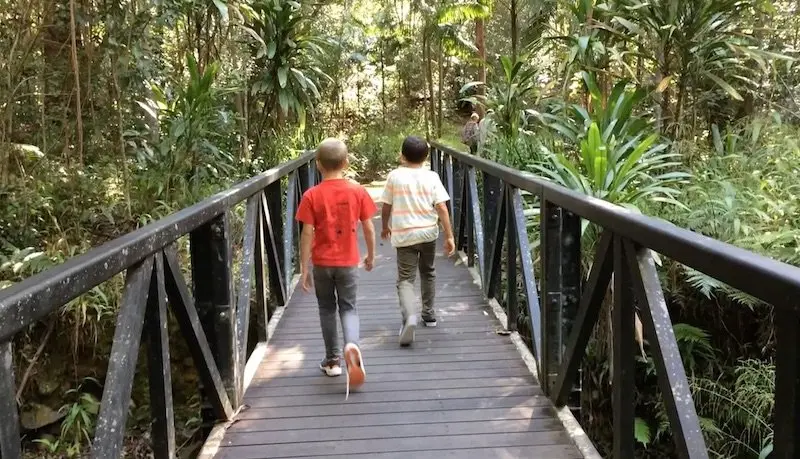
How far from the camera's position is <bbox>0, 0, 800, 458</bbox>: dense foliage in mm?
4684

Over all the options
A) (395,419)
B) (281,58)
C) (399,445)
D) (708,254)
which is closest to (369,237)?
(395,419)

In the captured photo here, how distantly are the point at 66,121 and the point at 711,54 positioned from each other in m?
6.11

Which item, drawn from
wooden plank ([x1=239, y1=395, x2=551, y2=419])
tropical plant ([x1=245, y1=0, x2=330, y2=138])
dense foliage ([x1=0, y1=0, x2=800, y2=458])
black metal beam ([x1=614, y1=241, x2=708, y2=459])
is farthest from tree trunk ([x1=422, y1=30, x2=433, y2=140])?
black metal beam ([x1=614, y1=241, x2=708, y2=459])

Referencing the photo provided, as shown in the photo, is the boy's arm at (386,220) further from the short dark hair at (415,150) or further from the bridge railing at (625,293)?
the bridge railing at (625,293)

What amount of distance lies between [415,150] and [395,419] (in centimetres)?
174

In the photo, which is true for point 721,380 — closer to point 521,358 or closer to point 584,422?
point 584,422

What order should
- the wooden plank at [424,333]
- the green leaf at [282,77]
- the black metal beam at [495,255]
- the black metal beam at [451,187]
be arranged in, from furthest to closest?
the green leaf at [282,77] < the black metal beam at [451,187] < the black metal beam at [495,255] < the wooden plank at [424,333]

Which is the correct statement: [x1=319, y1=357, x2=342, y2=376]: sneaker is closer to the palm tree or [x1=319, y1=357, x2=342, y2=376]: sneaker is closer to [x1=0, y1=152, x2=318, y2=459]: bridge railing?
[x1=0, y1=152, x2=318, y2=459]: bridge railing

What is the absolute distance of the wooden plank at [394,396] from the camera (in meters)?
3.33

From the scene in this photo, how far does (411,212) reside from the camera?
431cm

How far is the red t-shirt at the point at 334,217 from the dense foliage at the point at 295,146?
167 cm

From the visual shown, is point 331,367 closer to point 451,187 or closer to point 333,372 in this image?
point 333,372

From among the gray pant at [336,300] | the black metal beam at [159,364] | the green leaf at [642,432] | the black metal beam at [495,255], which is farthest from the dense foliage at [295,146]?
the black metal beam at [159,364]

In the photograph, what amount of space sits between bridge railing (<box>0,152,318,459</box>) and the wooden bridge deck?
0.25 metres
